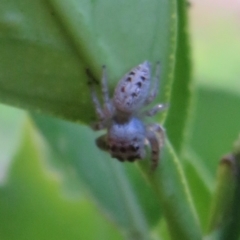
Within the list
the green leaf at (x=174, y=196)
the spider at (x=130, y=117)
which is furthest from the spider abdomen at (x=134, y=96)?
the green leaf at (x=174, y=196)

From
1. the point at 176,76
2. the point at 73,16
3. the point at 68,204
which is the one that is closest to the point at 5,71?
the point at 73,16

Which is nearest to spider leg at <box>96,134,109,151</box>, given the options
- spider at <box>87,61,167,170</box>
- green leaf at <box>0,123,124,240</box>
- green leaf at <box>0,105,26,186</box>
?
spider at <box>87,61,167,170</box>

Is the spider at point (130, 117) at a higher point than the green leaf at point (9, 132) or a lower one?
higher

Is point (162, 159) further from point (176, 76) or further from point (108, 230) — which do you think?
point (108, 230)

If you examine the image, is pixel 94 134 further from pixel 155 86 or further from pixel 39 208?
pixel 155 86

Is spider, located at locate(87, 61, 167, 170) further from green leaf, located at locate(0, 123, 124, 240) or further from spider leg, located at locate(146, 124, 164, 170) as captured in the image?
green leaf, located at locate(0, 123, 124, 240)

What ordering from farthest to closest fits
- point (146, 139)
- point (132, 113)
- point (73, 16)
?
point (132, 113)
point (146, 139)
point (73, 16)

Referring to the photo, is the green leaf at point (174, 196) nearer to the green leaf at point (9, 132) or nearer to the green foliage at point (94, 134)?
the green foliage at point (94, 134)
